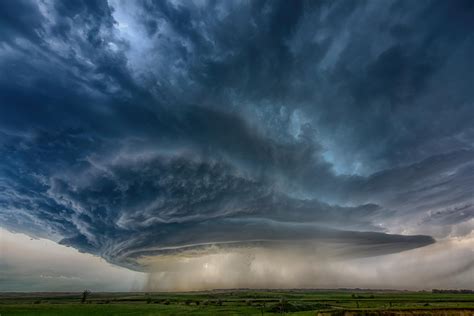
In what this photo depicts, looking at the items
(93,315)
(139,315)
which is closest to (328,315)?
(139,315)

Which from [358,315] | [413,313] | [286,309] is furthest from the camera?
[286,309]

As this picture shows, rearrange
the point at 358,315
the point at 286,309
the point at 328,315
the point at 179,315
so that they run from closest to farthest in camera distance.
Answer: the point at 358,315, the point at 328,315, the point at 179,315, the point at 286,309

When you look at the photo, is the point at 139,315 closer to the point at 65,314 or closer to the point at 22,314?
the point at 65,314

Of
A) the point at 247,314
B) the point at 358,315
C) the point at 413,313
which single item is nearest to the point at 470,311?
the point at 413,313

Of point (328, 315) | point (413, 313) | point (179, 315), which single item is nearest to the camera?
point (413, 313)

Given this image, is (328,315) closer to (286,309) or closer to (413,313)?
(413,313)

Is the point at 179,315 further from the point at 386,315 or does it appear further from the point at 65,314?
the point at 386,315

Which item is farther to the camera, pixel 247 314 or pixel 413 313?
pixel 247 314

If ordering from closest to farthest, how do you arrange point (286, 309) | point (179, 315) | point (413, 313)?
point (413, 313) → point (179, 315) → point (286, 309)

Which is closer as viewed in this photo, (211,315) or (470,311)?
(470,311)
